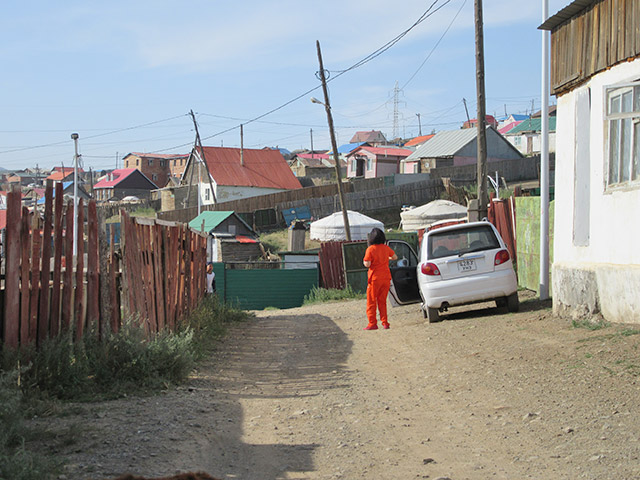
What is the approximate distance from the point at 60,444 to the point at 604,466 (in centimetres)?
380

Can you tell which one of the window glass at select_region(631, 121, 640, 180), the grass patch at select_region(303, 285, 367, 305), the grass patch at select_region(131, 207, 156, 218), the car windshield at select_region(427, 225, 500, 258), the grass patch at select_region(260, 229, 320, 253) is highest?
the window glass at select_region(631, 121, 640, 180)

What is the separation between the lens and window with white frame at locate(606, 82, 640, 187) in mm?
9594

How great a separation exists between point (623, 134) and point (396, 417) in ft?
18.5

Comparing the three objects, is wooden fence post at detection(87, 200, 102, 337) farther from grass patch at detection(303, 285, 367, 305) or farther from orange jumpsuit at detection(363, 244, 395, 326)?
grass patch at detection(303, 285, 367, 305)

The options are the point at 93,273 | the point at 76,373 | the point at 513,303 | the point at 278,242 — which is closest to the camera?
the point at 76,373

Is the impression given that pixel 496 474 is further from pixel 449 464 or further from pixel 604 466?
pixel 604 466

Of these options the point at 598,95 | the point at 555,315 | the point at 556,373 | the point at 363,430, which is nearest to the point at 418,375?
the point at 556,373

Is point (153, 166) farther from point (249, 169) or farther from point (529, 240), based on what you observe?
point (529, 240)

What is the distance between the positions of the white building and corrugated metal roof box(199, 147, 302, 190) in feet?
172

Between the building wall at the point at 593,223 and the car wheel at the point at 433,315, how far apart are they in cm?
236

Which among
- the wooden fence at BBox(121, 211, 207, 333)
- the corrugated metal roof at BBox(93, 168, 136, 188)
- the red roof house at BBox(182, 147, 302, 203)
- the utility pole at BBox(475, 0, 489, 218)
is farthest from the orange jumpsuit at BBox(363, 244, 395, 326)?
the corrugated metal roof at BBox(93, 168, 136, 188)

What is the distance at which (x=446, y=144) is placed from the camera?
66500 mm

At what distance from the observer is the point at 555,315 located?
1194 cm

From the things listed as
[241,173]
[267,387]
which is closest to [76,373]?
[267,387]
